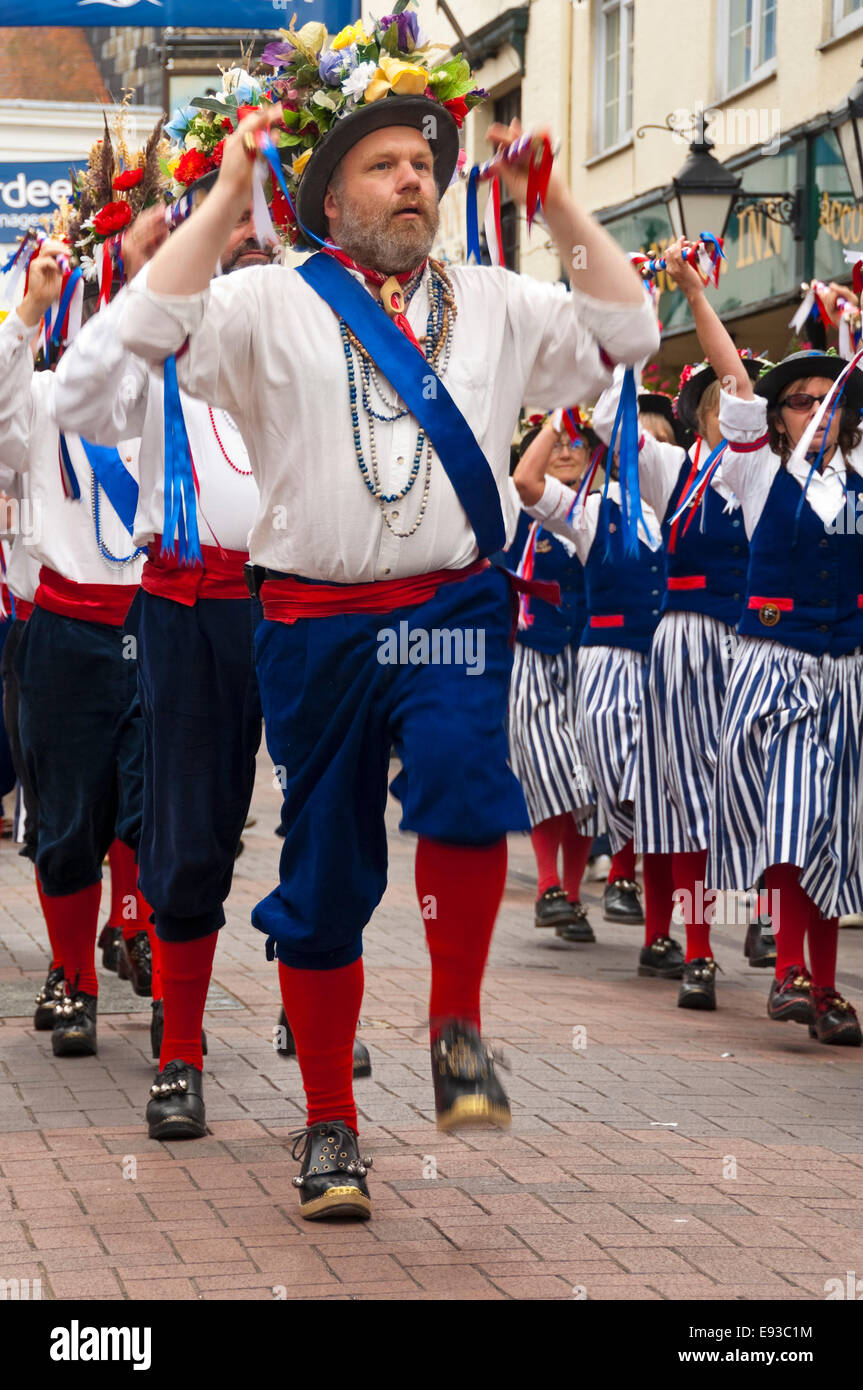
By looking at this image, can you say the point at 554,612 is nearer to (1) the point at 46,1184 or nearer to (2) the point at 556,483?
(2) the point at 556,483

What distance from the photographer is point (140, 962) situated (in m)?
6.73

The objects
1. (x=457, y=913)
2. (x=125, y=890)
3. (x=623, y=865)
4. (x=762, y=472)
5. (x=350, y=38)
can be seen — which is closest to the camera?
(x=457, y=913)

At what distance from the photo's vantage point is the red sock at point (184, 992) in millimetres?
5055

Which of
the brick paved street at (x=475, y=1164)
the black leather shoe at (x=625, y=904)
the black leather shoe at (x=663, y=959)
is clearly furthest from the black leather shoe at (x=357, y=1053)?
the black leather shoe at (x=625, y=904)

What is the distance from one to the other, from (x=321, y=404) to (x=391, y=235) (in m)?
0.38

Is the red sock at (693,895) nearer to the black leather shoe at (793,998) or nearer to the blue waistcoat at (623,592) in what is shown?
the black leather shoe at (793,998)

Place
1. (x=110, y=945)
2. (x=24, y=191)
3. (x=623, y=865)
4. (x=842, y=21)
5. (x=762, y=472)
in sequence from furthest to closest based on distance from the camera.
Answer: (x=24, y=191) < (x=842, y=21) < (x=623, y=865) < (x=110, y=945) < (x=762, y=472)

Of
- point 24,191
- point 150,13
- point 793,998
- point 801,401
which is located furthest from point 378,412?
point 24,191

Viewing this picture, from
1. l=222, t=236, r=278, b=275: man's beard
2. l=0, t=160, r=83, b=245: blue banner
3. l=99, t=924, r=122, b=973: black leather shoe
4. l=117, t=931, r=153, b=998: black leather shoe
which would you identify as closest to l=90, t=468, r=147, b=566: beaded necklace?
l=222, t=236, r=278, b=275: man's beard

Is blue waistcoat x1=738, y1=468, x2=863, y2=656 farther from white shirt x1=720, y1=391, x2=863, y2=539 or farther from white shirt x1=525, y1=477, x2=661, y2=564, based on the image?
white shirt x1=525, y1=477, x2=661, y2=564

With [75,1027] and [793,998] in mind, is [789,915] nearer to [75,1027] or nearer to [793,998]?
[793,998]

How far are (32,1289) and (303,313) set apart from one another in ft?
6.23

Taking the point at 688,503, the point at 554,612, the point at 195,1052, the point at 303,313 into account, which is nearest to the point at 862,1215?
the point at 195,1052

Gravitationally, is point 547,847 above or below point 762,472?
below
